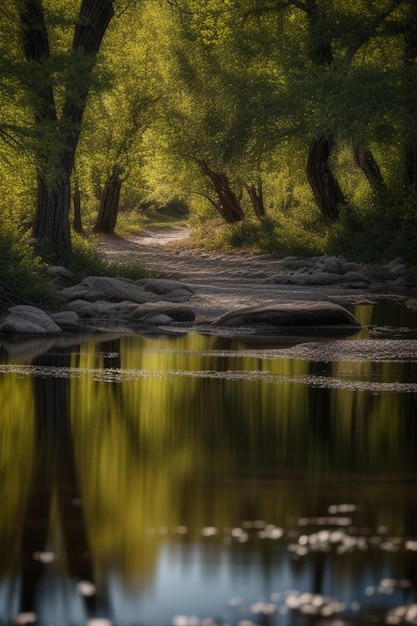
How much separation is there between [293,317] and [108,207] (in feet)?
90.1

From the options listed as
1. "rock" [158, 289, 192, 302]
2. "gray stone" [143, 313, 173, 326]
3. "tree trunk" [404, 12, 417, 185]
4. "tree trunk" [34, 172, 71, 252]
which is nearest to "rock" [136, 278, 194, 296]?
"rock" [158, 289, 192, 302]

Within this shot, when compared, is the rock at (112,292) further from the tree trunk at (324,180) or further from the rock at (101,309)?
the tree trunk at (324,180)

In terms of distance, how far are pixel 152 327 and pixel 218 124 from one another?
73.9 feet

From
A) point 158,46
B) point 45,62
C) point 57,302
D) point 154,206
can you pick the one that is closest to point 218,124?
point 158,46

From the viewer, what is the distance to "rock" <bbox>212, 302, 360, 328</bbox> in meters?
17.1

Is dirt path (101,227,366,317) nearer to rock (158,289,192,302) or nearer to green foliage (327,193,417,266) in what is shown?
rock (158,289,192,302)

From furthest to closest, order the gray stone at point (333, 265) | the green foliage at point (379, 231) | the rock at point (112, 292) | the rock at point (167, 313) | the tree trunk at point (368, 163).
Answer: the tree trunk at point (368, 163)
the green foliage at point (379, 231)
the gray stone at point (333, 265)
the rock at point (112, 292)
the rock at point (167, 313)

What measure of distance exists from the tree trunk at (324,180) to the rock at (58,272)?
43.1 ft

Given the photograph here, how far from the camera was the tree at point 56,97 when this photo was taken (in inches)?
777

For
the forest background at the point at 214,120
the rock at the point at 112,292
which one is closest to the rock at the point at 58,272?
the forest background at the point at 214,120

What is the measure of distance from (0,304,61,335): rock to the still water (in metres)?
4.25

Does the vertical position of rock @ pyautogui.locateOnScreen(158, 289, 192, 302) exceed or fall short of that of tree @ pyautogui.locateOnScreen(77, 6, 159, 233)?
it falls short

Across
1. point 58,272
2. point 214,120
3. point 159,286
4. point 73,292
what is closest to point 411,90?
point 159,286

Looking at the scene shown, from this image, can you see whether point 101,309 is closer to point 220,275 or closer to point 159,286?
point 159,286
